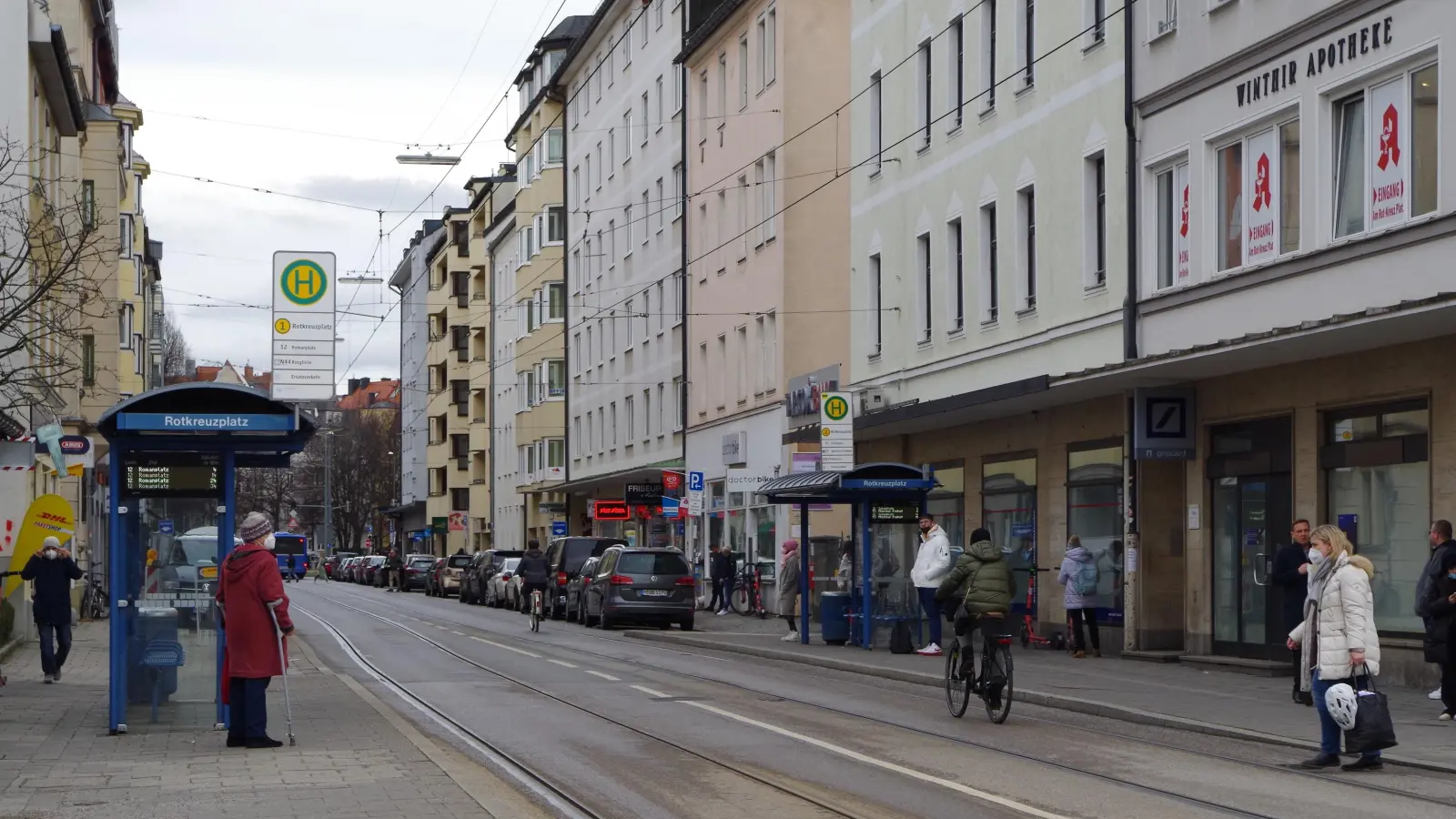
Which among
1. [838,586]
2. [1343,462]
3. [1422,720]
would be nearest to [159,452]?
[1422,720]

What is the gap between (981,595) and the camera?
17.4 m

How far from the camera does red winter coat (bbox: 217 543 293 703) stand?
1458cm

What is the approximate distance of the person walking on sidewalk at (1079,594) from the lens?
27.0 metres

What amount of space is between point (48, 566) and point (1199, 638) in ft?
46.7

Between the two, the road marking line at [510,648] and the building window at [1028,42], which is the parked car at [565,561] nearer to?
the road marking line at [510,648]

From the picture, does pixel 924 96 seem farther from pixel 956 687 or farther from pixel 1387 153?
pixel 956 687

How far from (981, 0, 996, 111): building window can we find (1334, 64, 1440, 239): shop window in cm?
1038

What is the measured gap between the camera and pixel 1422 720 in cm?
1678

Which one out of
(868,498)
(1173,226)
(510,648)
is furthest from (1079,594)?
(510,648)

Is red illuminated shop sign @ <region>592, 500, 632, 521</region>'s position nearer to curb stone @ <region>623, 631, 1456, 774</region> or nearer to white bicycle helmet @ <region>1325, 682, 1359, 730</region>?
curb stone @ <region>623, 631, 1456, 774</region>

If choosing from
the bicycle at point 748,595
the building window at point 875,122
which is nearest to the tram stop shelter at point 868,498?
the building window at point 875,122

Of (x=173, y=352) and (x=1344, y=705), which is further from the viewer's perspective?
(x=173, y=352)

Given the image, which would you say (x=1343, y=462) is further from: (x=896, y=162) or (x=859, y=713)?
(x=896, y=162)

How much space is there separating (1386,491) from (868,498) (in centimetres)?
901
